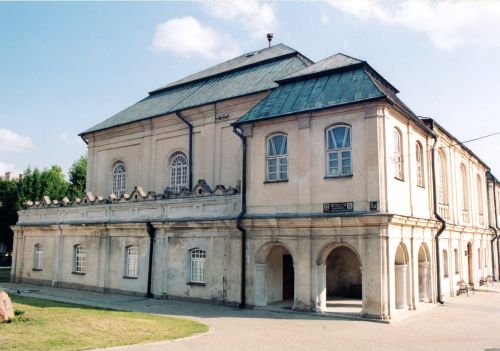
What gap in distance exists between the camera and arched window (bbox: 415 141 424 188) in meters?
20.2

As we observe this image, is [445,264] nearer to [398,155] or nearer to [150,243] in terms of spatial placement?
[398,155]

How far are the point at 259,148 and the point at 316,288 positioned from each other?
6.06 m

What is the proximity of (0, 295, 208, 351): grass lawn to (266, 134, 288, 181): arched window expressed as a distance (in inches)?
263

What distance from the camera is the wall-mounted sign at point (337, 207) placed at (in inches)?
657

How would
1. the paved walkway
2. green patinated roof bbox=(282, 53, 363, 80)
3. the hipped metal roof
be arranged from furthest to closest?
green patinated roof bbox=(282, 53, 363, 80), the hipped metal roof, the paved walkway

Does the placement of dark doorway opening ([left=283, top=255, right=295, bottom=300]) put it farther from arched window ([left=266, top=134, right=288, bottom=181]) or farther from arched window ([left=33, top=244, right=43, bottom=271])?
arched window ([left=33, top=244, right=43, bottom=271])

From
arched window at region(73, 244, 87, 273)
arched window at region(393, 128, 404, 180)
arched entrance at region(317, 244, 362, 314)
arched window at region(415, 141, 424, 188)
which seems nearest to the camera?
arched window at region(393, 128, 404, 180)

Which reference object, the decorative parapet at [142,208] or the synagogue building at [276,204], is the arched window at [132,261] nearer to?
the synagogue building at [276,204]

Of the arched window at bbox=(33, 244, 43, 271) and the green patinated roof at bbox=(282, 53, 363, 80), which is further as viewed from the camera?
the arched window at bbox=(33, 244, 43, 271)

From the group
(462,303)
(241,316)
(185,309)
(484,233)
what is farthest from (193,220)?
(484,233)

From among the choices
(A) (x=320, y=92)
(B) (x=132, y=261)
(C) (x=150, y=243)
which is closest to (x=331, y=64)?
(A) (x=320, y=92)

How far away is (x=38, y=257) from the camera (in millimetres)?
28938

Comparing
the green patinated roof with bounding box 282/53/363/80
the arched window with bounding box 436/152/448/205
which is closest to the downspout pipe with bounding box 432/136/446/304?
the arched window with bounding box 436/152/448/205

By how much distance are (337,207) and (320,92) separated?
15.6ft
